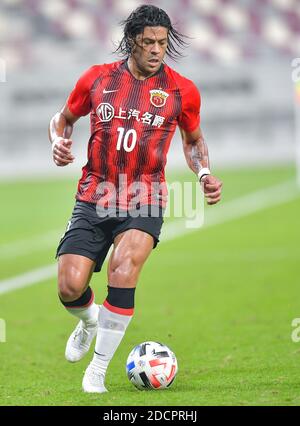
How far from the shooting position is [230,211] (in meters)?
21.0

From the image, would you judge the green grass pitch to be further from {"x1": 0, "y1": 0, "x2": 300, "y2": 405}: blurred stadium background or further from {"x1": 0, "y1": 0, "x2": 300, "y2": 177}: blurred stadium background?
{"x1": 0, "y1": 0, "x2": 300, "y2": 177}: blurred stadium background

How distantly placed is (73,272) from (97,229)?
345 millimetres

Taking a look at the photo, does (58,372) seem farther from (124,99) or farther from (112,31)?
(112,31)

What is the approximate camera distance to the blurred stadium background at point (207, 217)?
6977 millimetres

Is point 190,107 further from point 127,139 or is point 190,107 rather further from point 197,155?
point 127,139

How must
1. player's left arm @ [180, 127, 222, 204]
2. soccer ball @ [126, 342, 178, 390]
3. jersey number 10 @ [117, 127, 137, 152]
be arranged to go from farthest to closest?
player's left arm @ [180, 127, 222, 204] → jersey number 10 @ [117, 127, 137, 152] → soccer ball @ [126, 342, 178, 390]

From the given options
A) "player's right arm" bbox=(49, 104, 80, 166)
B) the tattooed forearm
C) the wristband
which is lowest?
the wristband

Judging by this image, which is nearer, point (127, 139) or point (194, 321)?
point (127, 139)

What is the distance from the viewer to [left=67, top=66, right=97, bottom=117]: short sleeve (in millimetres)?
6762

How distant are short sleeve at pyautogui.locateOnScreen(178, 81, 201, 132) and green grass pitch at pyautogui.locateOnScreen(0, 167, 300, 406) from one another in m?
1.75

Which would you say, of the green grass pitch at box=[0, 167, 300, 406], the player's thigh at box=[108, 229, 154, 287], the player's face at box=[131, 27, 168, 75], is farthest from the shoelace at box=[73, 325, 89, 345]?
the player's face at box=[131, 27, 168, 75]

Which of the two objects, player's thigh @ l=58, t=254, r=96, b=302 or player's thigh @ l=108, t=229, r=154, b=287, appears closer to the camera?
player's thigh @ l=108, t=229, r=154, b=287

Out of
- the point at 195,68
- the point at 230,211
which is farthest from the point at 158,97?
the point at 195,68

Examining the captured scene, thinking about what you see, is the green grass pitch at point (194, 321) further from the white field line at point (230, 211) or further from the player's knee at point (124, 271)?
the player's knee at point (124, 271)
